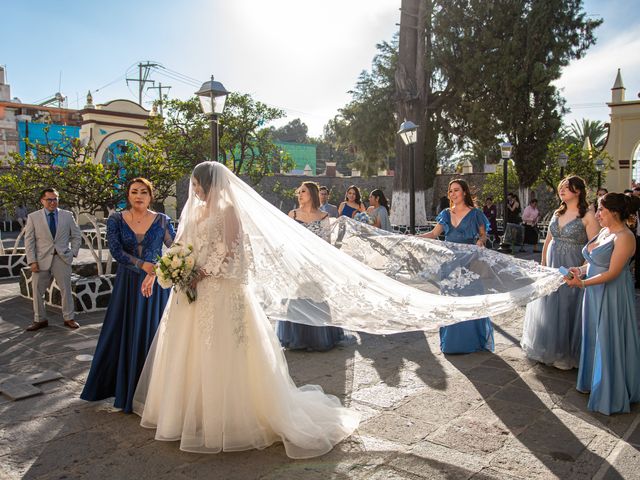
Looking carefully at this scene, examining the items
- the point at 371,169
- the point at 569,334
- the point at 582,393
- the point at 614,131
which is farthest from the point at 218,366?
the point at 614,131

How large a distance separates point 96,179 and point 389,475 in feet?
24.0

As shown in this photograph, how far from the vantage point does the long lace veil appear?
3746mm

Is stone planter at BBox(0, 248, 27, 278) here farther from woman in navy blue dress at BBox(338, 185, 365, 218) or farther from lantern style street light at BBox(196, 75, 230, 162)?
woman in navy blue dress at BBox(338, 185, 365, 218)

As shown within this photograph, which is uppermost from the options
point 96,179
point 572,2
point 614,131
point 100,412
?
point 572,2

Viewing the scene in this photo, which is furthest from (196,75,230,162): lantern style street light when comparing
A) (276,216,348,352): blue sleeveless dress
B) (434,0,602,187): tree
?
(434,0,602,187): tree

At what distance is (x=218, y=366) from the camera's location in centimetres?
353

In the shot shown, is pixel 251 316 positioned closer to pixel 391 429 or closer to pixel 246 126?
pixel 391 429

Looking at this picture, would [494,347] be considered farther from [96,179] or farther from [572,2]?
[572,2]

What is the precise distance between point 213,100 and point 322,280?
5572mm

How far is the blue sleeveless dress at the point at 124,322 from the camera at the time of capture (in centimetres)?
430

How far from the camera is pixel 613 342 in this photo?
4.18 m

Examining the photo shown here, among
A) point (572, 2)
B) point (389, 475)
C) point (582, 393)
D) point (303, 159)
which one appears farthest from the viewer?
point (303, 159)

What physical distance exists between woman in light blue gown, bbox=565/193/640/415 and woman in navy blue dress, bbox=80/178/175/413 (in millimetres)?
3363

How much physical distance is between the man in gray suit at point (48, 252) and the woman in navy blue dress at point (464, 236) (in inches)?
184
